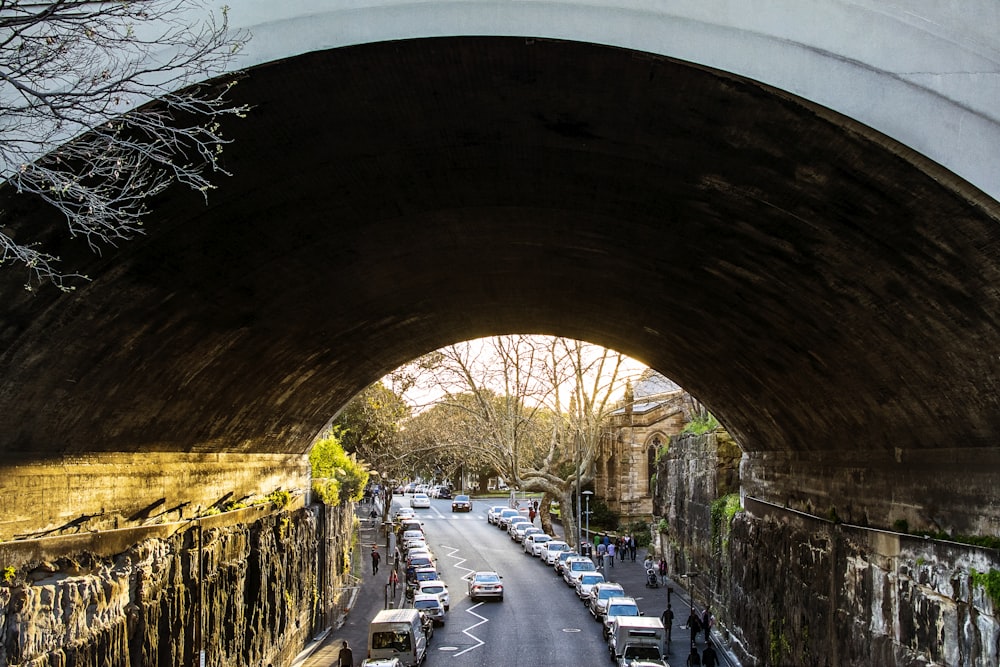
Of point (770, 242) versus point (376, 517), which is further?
point (376, 517)

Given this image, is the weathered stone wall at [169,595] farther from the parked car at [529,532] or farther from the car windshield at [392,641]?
the parked car at [529,532]

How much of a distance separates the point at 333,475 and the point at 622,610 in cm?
1172

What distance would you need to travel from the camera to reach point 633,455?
6812 cm

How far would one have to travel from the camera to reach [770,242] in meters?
11.8

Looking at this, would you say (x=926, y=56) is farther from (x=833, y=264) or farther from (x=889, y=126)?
(x=833, y=264)

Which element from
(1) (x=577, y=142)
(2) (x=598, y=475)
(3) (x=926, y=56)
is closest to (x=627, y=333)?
(1) (x=577, y=142)

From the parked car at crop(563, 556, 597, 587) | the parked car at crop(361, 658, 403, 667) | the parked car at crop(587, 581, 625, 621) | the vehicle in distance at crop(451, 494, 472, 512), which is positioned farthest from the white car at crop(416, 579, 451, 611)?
the vehicle in distance at crop(451, 494, 472, 512)

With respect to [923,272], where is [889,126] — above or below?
above

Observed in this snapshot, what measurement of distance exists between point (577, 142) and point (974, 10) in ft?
12.7

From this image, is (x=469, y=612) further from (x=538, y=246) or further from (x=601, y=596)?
(x=538, y=246)

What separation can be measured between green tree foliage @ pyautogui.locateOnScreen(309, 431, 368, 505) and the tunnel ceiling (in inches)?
502

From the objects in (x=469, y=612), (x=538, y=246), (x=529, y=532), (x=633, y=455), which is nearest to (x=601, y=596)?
(x=469, y=612)

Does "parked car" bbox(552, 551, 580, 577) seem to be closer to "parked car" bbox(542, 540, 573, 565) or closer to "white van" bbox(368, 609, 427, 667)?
"parked car" bbox(542, 540, 573, 565)

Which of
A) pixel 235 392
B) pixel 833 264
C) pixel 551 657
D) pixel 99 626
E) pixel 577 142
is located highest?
pixel 577 142
